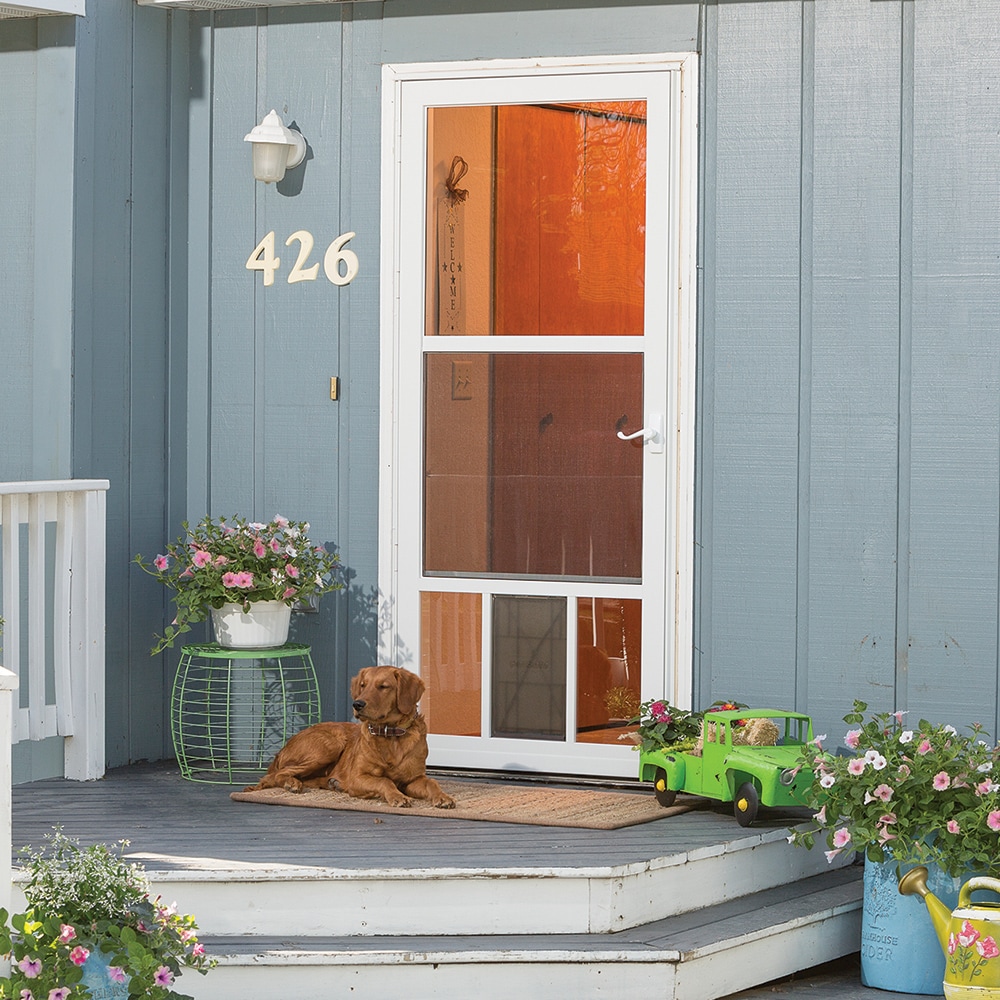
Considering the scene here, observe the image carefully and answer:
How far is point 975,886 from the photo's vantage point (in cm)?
385

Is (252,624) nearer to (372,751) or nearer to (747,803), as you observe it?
(372,751)

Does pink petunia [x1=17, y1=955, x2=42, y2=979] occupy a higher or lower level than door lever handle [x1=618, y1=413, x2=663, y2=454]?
lower

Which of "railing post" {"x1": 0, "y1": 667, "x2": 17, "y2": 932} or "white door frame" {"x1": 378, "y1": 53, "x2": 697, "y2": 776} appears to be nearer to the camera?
"railing post" {"x1": 0, "y1": 667, "x2": 17, "y2": 932}

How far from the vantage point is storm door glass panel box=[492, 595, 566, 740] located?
4949mm

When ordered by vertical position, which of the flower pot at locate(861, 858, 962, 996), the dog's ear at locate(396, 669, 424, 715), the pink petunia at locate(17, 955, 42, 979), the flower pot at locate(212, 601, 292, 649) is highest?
the flower pot at locate(212, 601, 292, 649)

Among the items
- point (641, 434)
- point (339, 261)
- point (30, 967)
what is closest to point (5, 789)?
point (30, 967)

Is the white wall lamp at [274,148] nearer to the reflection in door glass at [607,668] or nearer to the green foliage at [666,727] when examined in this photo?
the reflection in door glass at [607,668]

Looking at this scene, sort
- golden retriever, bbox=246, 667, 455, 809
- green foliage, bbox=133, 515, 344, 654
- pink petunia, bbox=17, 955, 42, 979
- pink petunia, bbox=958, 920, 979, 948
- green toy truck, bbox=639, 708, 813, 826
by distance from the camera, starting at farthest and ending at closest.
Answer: green foliage, bbox=133, 515, 344, 654 → golden retriever, bbox=246, 667, 455, 809 → green toy truck, bbox=639, 708, 813, 826 → pink petunia, bbox=958, 920, 979, 948 → pink petunia, bbox=17, 955, 42, 979

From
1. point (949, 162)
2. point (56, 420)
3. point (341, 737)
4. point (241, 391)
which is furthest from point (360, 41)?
point (341, 737)

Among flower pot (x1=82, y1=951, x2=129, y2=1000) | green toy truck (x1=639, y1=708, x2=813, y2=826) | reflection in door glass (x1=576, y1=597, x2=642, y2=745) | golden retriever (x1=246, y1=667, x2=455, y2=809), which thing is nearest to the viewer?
flower pot (x1=82, y1=951, x2=129, y2=1000)

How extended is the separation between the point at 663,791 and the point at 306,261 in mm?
2019

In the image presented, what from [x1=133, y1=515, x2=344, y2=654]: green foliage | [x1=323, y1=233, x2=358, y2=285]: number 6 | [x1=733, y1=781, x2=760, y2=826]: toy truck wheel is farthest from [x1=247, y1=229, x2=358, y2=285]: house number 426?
[x1=733, y1=781, x2=760, y2=826]: toy truck wheel

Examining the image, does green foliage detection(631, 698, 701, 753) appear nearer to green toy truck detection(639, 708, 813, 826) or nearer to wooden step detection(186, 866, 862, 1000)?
green toy truck detection(639, 708, 813, 826)

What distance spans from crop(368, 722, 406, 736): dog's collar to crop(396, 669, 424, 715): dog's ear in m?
0.05
